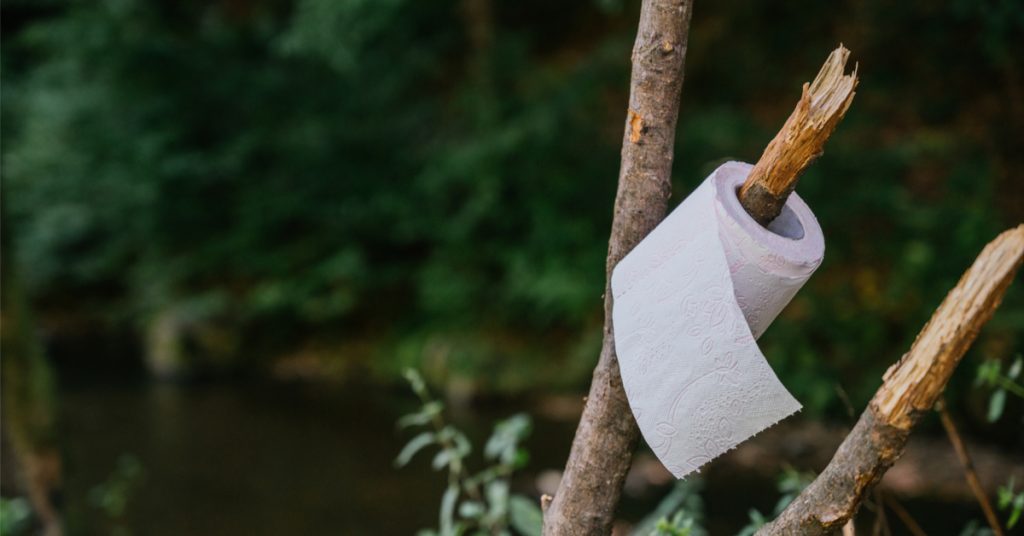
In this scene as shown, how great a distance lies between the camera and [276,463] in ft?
18.8

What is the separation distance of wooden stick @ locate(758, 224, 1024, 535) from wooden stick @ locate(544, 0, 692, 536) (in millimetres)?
339

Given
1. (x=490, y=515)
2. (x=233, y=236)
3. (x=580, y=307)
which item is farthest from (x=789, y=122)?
(x=233, y=236)

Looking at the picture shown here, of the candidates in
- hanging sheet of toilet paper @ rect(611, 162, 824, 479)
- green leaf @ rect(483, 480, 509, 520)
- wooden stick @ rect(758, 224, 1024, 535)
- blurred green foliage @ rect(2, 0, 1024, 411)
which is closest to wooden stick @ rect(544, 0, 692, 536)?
hanging sheet of toilet paper @ rect(611, 162, 824, 479)

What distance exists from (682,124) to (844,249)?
1.55m

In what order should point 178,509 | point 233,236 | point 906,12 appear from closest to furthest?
point 178,509 → point 906,12 → point 233,236

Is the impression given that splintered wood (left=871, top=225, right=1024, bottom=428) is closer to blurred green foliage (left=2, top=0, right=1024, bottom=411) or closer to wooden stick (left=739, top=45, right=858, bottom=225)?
wooden stick (left=739, top=45, right=858, bottom=225)

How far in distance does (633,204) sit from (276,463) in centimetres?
495

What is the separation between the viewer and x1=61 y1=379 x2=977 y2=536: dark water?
4738mm

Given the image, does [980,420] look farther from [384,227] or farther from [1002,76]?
[384,227]

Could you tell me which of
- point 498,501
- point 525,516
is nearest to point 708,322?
point 525,516

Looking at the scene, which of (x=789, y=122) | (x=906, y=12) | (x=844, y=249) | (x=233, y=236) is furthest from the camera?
(x=233, y=236)

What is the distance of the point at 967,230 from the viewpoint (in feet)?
18.2

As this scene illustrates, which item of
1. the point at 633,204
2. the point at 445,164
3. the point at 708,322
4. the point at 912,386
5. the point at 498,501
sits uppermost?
the point at 445,164

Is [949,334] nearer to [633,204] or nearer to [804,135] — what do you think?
[804,135]
